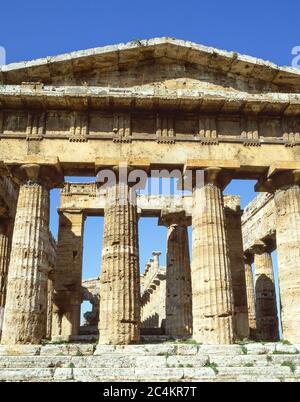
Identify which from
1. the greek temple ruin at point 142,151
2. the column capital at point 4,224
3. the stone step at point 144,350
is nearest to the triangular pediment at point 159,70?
the greek temple ruin at point 142,151

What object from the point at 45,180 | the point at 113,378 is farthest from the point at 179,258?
the point at 113,378

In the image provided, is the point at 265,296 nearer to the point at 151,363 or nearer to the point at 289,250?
the point at 289,250

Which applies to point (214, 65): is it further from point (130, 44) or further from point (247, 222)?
point (247, 222)

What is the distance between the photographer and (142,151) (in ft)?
51.9

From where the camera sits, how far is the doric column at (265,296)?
871 inches

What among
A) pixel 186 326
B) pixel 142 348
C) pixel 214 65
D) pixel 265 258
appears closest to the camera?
pixel 142 348

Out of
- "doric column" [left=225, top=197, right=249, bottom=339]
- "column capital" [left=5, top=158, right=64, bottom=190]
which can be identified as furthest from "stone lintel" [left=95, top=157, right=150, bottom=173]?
"doric column" [left=225, top=197, right=249, bottom=339]

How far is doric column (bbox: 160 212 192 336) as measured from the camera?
2033 centimetres

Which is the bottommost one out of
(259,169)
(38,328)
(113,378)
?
(113,378)

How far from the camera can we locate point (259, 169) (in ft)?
53.1

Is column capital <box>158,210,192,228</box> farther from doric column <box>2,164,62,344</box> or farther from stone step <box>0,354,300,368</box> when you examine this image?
stone step <box>0,354,300,368</box>

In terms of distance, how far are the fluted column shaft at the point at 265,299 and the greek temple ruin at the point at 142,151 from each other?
715 centimetres

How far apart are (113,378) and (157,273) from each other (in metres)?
20.6

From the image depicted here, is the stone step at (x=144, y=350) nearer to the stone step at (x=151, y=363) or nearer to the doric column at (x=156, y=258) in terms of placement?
the stone step at (x=151, y=363)
